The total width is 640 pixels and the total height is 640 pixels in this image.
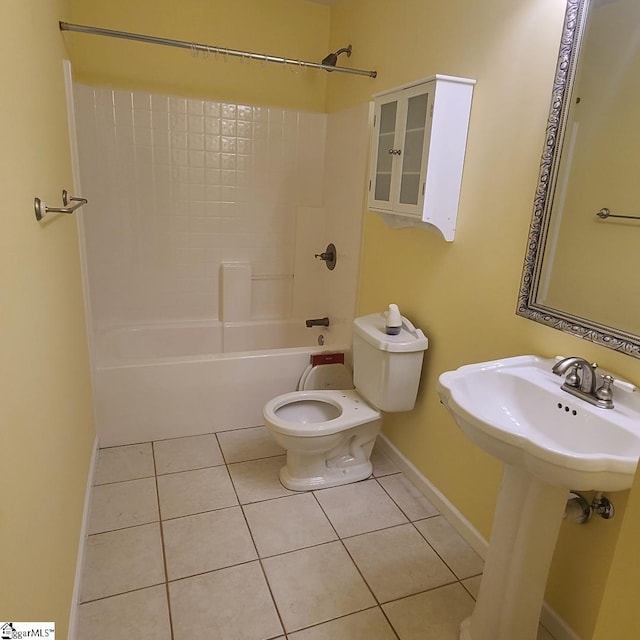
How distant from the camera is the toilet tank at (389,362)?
201 cm

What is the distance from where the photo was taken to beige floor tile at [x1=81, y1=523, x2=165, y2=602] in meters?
1.62

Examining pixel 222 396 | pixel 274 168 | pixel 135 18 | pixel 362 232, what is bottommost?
pixel 222 396

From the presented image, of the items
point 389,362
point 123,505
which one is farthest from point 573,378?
point 123,505

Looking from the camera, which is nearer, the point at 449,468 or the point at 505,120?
the point at 505,120

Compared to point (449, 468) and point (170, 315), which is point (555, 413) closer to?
point (449, 468)

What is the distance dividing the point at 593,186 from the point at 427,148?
604 mm

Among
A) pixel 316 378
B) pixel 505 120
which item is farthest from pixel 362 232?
pixel 505 120

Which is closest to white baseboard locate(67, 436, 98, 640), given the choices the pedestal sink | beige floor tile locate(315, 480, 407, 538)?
beige floor tile locate(315, 480, 407, 538)

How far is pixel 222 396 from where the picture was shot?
2.54 m

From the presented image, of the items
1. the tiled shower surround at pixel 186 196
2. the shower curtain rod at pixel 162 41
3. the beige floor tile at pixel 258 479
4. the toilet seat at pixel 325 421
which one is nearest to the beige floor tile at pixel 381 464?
the toilet seat at pixel 325 421

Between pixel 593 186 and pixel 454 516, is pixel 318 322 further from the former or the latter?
pixel 593 186

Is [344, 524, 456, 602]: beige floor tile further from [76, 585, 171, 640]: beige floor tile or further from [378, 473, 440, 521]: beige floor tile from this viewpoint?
[76, 585, 171, 640]: beige floor tile

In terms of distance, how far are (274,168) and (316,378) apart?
1.39 metres

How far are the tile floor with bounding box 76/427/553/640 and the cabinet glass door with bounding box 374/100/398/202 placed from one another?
1332 mm
